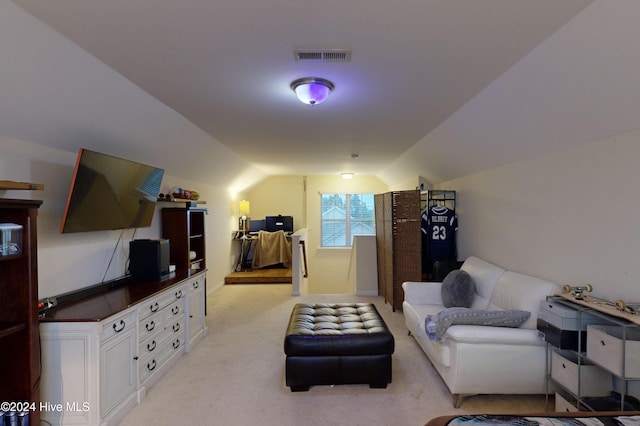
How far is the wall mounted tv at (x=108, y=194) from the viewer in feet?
7.78

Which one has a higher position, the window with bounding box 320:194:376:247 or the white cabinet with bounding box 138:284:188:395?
the window with bounding box 320:194:376:247

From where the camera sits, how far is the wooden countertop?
A: 2107 mm

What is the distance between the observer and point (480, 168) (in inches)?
153

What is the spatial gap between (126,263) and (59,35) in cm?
228

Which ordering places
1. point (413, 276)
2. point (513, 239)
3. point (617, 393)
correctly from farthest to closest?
point (413, 276), point (513, 239), point (617, 393)

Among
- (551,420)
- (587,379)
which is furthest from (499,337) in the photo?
(551,420)

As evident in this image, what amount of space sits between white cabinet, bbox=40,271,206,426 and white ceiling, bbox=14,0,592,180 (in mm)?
1755

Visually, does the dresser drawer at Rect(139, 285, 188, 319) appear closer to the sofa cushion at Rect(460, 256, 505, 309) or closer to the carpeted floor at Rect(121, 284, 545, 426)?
the carpeted floor at Rect(121, 284, 545, 426)

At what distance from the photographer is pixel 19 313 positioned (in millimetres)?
1818

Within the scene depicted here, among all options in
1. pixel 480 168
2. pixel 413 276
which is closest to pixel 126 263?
pixel 413 276

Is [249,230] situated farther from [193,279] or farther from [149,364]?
[149,364]

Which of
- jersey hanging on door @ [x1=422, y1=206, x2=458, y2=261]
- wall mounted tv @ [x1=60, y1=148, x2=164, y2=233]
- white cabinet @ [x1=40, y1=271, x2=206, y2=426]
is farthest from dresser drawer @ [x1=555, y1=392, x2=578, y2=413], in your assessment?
wall mounted tv @ [x1=60, y1=148, x2=164, y2=233]

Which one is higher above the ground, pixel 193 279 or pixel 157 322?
pixel 193 279

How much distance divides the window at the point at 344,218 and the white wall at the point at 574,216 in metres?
4.69
